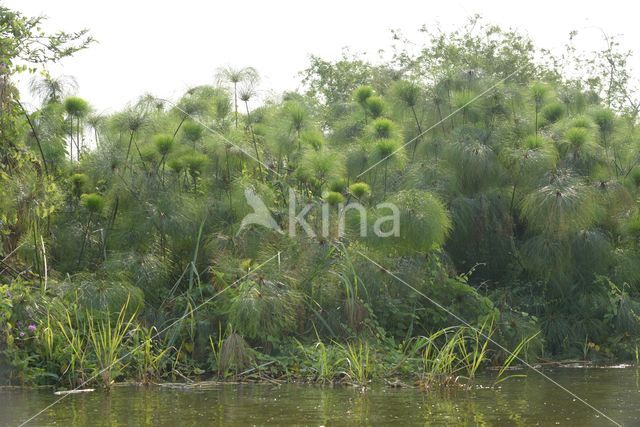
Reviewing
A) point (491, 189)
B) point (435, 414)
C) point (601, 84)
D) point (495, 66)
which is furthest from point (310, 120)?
point (601, 84)

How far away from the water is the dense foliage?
0.36 metres

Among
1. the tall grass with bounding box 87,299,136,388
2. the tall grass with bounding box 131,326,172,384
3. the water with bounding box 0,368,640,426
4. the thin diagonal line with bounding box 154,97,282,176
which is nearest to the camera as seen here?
the water with bounding box 0,368,640,426

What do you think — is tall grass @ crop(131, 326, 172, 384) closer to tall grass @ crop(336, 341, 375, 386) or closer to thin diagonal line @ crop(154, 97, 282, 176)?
tall grass @ crop(336, 341, 375, 386)

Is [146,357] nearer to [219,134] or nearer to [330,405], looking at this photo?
[330,405]

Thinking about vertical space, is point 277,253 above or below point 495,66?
below

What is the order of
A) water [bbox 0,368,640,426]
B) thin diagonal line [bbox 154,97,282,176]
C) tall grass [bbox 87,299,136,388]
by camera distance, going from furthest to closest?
thin diagonal line [bbox 154,97,282,176] < tall grass [bbox 87,299,136,388] < water [bbox 0,368,640,426]

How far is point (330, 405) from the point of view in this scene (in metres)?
5.79

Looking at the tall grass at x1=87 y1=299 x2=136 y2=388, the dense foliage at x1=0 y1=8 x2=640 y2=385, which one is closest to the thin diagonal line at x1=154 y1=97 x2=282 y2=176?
the dense foliage at x1=0 y1=8 x2=640 y2=385

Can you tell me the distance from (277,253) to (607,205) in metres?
3.09

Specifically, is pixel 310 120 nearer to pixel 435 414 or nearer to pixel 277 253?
pixel 277 253

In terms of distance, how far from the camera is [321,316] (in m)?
7.49

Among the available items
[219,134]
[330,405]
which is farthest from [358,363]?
[219,134]

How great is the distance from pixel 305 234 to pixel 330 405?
2.14 m

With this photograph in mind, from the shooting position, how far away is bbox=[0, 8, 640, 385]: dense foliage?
23.0 feet
